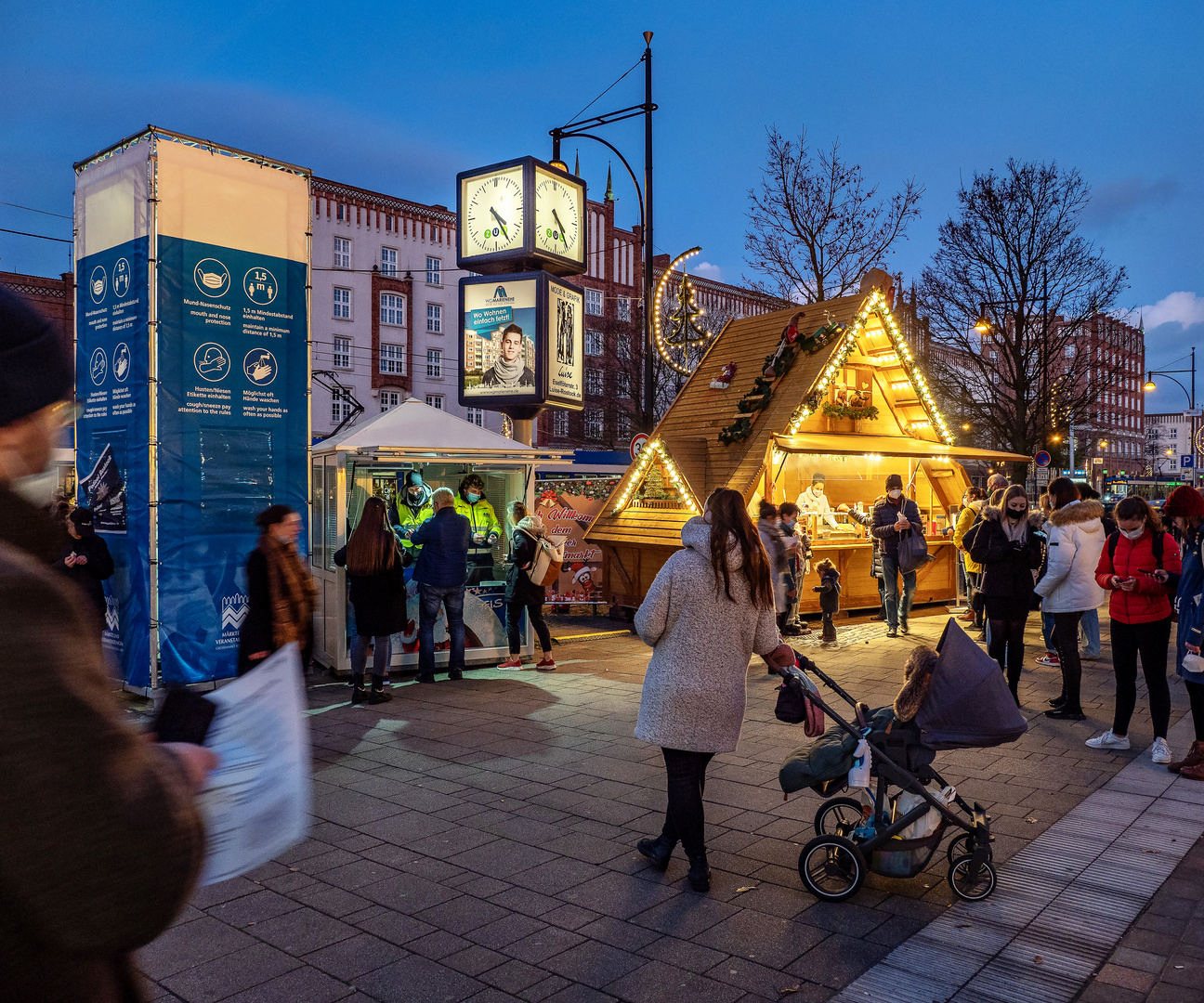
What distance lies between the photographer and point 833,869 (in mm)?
4465

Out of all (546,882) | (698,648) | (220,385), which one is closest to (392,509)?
(220,385)

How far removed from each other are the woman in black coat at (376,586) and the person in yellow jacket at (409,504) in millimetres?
2072

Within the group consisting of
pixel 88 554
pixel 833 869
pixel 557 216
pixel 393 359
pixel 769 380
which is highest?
pixel 393 359

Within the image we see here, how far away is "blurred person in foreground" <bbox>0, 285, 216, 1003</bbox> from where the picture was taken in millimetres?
1062

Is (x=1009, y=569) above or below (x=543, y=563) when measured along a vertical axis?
above

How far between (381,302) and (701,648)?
1691 inches

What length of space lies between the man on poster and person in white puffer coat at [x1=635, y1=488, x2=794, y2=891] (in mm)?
9280

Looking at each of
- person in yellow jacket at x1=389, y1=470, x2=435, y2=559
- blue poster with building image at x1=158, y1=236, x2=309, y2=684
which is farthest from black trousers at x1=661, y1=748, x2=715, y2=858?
person in yellow jacket at x1=389, y1=470, x2=435, y2=559

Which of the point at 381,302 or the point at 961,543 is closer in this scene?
the point at 961,543

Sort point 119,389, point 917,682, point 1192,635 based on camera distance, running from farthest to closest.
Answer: point 119,389
point 1192,635
point 917,682

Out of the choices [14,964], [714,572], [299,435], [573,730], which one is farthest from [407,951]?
[299,435]

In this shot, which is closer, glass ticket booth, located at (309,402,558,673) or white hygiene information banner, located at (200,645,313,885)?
white hygiene information banner, located at (200,645,313,885)

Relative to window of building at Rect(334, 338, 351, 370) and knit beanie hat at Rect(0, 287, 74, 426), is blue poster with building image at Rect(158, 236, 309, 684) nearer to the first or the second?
knit beanie hat at Rect(0, 287, 74, 426)

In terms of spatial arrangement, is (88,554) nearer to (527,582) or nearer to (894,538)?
(527,582)
